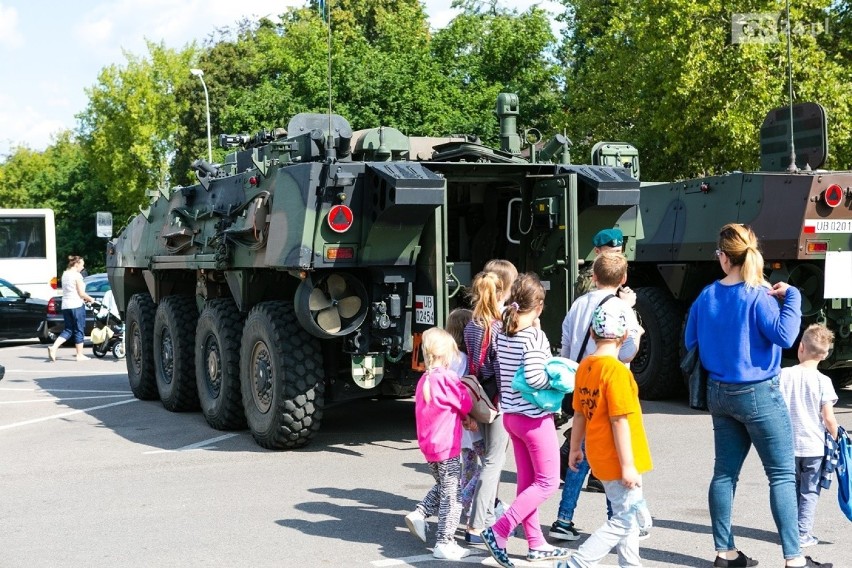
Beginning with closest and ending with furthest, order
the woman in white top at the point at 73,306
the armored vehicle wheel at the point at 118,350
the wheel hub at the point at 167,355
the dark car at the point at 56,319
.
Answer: the wheel hub at the point at 167,355 < the woman in white top at the point at 73,306 < the armored vehicle wheel at the point at 118,350 < the dark car at the point at 56,319

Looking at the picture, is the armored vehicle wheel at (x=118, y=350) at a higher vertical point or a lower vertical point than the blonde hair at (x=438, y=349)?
lower

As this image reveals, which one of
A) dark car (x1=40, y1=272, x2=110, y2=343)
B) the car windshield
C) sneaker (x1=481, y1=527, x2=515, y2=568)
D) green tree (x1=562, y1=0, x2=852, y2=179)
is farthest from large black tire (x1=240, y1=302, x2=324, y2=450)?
green tree (x1=562, y1=0, x2=852, y2=179)

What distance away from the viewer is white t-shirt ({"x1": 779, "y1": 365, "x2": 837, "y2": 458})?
623cm

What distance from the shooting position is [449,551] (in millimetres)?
6188

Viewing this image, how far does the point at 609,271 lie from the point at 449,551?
1.68 metres

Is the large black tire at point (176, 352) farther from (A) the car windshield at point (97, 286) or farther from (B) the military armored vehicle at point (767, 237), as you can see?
(A) the car windshield at point (97, 286)

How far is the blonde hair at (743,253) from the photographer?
577 centimetres

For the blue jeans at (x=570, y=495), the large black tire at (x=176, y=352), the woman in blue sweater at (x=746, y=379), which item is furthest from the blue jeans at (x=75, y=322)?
the woman in blue sweater at (x=746, y=379)

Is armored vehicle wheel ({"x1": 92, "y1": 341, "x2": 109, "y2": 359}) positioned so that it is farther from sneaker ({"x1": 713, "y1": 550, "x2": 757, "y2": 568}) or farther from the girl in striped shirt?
sneaker ({"x1": 713, "y1": 550, "x2": 757, "y2": 568})

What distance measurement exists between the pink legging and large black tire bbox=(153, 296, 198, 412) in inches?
252

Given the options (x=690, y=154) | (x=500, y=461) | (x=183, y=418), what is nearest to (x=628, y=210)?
(x=500, y=461)

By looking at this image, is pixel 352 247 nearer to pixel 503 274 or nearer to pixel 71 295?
pixel 503 274

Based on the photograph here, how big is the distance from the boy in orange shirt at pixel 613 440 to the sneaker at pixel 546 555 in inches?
17.3

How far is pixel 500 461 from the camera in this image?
6504mm
